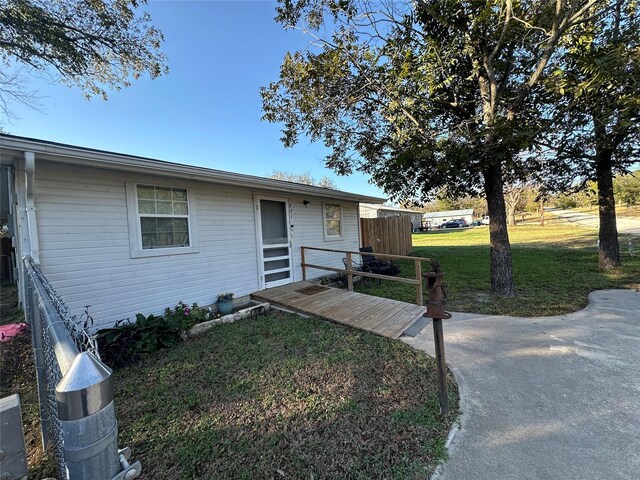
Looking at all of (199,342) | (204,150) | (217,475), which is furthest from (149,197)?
(204,150)

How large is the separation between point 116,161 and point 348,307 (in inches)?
168

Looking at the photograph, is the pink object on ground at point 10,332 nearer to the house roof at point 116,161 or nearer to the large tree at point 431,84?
the house roof at point 116,161

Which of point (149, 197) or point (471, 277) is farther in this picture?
point (471, 277)

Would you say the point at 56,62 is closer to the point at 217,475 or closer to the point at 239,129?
the point at 239,129

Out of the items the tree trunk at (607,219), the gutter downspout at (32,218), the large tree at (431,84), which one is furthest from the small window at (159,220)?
the tree trunk at (607,219)

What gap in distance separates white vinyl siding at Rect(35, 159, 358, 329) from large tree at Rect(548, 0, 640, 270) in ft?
20.1

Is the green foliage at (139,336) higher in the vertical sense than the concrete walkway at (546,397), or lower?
higher

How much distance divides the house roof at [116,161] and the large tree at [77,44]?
6109 millimetres

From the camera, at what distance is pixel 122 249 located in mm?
4316

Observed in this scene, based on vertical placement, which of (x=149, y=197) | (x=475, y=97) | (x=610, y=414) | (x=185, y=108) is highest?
(x=185, y=108)

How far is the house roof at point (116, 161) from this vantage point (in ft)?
10.3

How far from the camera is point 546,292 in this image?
19.9 ft

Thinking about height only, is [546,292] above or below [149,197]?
below

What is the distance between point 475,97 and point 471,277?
15.1 ft
